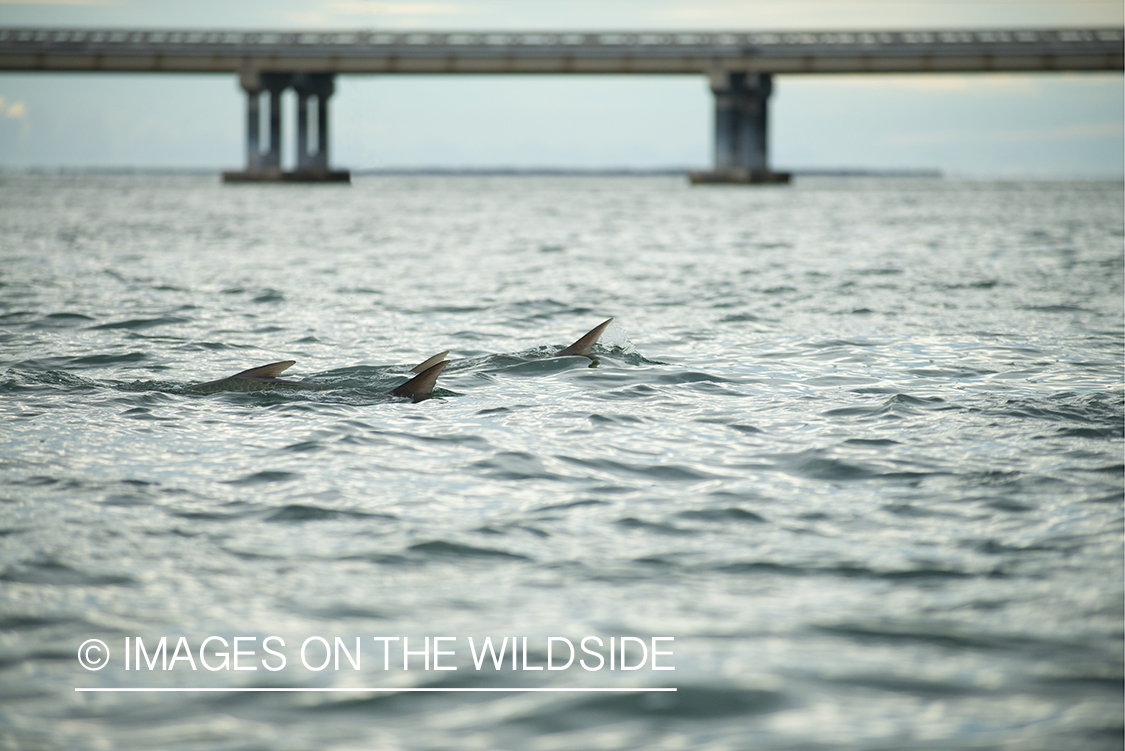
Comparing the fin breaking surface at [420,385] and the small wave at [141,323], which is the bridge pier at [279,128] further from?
the fin breaking surface at [420,385]

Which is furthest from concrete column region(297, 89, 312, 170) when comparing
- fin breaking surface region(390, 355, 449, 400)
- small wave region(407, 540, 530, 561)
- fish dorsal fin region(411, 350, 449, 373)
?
small wave region(407, 540, 530, 561)

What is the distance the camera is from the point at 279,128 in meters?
102

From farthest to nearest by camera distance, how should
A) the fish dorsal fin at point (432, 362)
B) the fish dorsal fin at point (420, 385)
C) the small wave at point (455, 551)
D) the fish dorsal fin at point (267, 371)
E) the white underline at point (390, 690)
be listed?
the fish dorsal fin at point (420, 385)
the fish dorsal fin at point (267, 371)
the fish dorsal fin at point (432, 362)
the small wave at point (455, 551)
the white underline at point (390, 690)

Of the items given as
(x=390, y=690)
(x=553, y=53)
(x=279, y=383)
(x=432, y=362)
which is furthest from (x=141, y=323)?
(x=553, y=53)

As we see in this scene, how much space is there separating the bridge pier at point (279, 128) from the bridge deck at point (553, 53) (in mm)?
3397

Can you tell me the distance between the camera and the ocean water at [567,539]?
13.2 feet

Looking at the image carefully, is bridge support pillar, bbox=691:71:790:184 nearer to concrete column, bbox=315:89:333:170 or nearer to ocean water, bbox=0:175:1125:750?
concrete column, bbox=315:89:333:170

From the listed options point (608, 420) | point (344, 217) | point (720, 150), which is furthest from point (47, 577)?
point (720, 150)

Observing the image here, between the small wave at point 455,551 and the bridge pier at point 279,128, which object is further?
the bridge pier at point 279,128

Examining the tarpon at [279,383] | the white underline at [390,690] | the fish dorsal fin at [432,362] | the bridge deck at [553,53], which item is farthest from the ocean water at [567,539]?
the bridge deck at [553,53]

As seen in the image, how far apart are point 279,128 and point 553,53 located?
2791 centimetres

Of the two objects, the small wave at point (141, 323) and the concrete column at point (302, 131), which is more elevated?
the concrete column at point (302, 131)

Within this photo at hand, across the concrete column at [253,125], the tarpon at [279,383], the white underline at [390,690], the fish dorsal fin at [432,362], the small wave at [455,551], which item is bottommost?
the white underline at [390,690]

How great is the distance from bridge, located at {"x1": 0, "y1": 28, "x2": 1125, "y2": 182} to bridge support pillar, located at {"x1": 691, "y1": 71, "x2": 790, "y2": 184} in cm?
12
